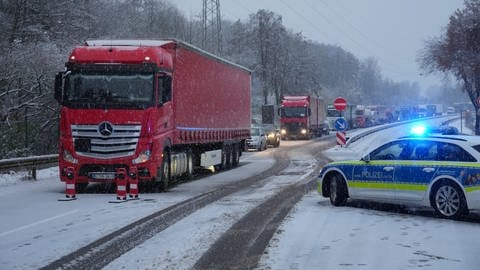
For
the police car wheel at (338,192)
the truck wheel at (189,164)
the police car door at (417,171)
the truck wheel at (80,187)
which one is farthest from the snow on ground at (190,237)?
the truck wheel at (189,164)

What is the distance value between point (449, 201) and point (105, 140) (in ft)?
26.9

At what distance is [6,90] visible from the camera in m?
29.4

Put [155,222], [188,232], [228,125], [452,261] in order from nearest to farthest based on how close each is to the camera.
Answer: [452,261] → [188,232] → [155,222] → [228,125]

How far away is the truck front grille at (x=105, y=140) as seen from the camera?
16094mm

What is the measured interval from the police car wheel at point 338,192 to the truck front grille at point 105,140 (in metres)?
4.98

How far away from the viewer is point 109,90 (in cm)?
1634

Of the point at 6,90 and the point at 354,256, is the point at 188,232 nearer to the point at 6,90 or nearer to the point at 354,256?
the point at 354,256

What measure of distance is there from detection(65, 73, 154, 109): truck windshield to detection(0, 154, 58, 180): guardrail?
173 inches

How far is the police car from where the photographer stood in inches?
442

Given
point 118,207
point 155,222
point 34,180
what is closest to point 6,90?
point 34,180

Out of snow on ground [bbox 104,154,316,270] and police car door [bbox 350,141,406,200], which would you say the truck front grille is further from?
police car door [bbox 350,141,406,200]

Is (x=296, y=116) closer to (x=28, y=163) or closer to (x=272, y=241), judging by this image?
(x=28, y=163)

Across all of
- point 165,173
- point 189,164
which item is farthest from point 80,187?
point 189,164

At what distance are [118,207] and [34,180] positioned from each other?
317 inches
